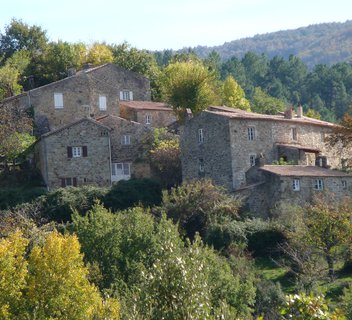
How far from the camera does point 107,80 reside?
67938mm

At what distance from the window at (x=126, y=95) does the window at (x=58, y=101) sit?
505cm

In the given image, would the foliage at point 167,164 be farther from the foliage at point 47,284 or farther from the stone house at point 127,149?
the foliage at point 47,284

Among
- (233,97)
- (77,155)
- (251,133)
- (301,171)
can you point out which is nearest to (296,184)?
(301,171)

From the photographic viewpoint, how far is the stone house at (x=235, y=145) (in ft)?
177

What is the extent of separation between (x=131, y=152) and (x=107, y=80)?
9774 millimetres

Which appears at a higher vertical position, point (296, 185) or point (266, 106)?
point (266, 106)

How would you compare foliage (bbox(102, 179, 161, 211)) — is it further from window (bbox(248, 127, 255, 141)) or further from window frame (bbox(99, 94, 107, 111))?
window frame (bbox(99, 94, 107, 111))

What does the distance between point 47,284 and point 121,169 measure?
2413 centimetres

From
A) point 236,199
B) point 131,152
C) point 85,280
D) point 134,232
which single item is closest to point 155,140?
point 131,152

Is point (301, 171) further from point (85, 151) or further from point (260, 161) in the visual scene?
point (85, 151)

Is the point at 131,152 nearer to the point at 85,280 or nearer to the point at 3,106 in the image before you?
the point at 3,106

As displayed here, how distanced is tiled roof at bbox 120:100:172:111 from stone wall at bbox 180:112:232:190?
32.4 feet

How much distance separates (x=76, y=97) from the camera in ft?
217

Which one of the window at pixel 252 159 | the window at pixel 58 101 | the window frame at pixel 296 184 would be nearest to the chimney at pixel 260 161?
the window at pixel 252 159
